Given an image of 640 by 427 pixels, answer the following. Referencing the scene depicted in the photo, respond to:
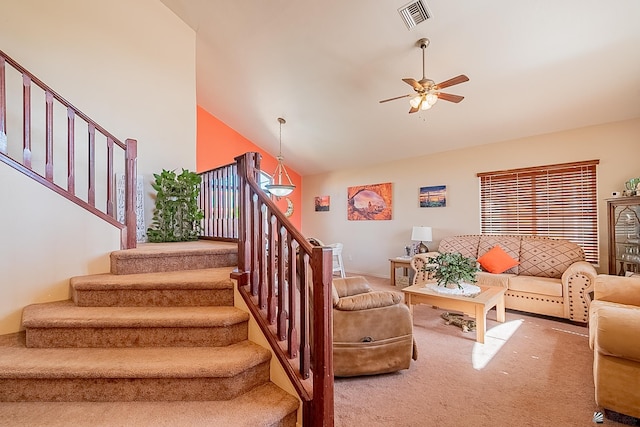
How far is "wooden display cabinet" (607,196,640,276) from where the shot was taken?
3512 millimetres

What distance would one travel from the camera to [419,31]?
3.27 m

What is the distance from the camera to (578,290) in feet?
11.8

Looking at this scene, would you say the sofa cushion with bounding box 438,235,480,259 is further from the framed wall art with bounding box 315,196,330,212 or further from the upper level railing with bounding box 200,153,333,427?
the upper level railing with bounding box 200,153,333,427

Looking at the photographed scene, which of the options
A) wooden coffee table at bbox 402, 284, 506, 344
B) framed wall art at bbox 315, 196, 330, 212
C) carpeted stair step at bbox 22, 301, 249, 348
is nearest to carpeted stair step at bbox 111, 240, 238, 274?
carpeted stair step at bbox 22, 301, 249, 348

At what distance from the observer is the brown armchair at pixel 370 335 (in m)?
2.42

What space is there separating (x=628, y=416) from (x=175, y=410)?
9.02 feet

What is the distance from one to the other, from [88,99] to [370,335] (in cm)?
403

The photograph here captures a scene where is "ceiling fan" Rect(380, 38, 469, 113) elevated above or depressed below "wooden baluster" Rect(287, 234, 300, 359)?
above

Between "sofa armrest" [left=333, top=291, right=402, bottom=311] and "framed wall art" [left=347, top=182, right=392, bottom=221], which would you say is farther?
"framed wall art" [left=347, top=182, right=392, bottom=221]

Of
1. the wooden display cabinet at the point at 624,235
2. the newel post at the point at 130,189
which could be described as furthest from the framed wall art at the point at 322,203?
the newel post at the point at 130,189

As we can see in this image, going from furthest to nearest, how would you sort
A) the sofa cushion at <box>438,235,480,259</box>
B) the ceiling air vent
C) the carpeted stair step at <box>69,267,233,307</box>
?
the sofa cushion at <box>438,235,480,259</box> → the ceiling air vent → the carpeted stair step at <box>69,267,233,307</box>

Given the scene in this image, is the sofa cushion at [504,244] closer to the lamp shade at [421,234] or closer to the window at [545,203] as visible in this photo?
the window at [545,203]

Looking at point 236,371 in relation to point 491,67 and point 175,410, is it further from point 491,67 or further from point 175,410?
point 491,67

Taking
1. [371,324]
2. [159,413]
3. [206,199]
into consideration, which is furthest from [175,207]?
[371,324]
